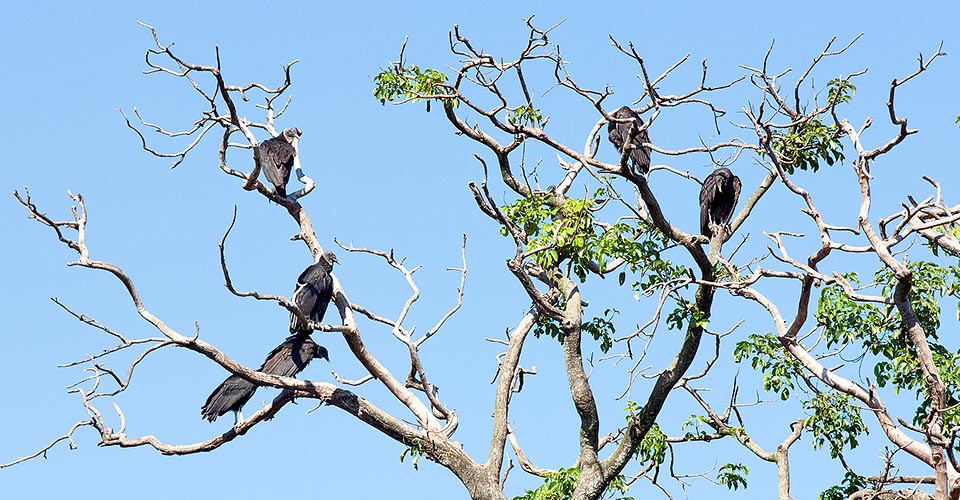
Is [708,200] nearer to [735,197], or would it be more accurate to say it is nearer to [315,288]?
[735,197]

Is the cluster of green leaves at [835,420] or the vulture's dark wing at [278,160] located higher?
the vulture's dark wing at [278,160]

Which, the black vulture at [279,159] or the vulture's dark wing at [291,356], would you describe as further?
the black vulture at [279,159]

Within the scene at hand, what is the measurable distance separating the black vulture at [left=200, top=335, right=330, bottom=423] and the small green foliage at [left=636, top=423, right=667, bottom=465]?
2438 mm


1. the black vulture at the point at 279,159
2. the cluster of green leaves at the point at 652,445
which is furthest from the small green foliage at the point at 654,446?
the black vulture at the point at 279,159

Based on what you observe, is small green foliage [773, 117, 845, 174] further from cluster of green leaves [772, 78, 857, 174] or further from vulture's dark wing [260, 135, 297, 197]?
vulture's dark wing [260, 135, 297, 197]

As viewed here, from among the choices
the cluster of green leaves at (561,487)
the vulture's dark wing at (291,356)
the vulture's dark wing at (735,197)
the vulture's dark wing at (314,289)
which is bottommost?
the cluster of green leaves at (561,487)

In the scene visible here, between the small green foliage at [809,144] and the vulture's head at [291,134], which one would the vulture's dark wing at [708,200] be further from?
the vulture's head at [291,134]

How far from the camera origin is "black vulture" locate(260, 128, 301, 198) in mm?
8625

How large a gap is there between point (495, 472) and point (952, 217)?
3.39m

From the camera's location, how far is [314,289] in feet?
27.4

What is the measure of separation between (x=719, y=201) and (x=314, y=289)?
309 centimetres

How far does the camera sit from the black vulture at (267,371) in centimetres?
→ 805

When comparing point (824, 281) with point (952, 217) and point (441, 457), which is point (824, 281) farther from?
point (441, 457)

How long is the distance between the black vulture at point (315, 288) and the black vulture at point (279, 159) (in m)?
0.56
